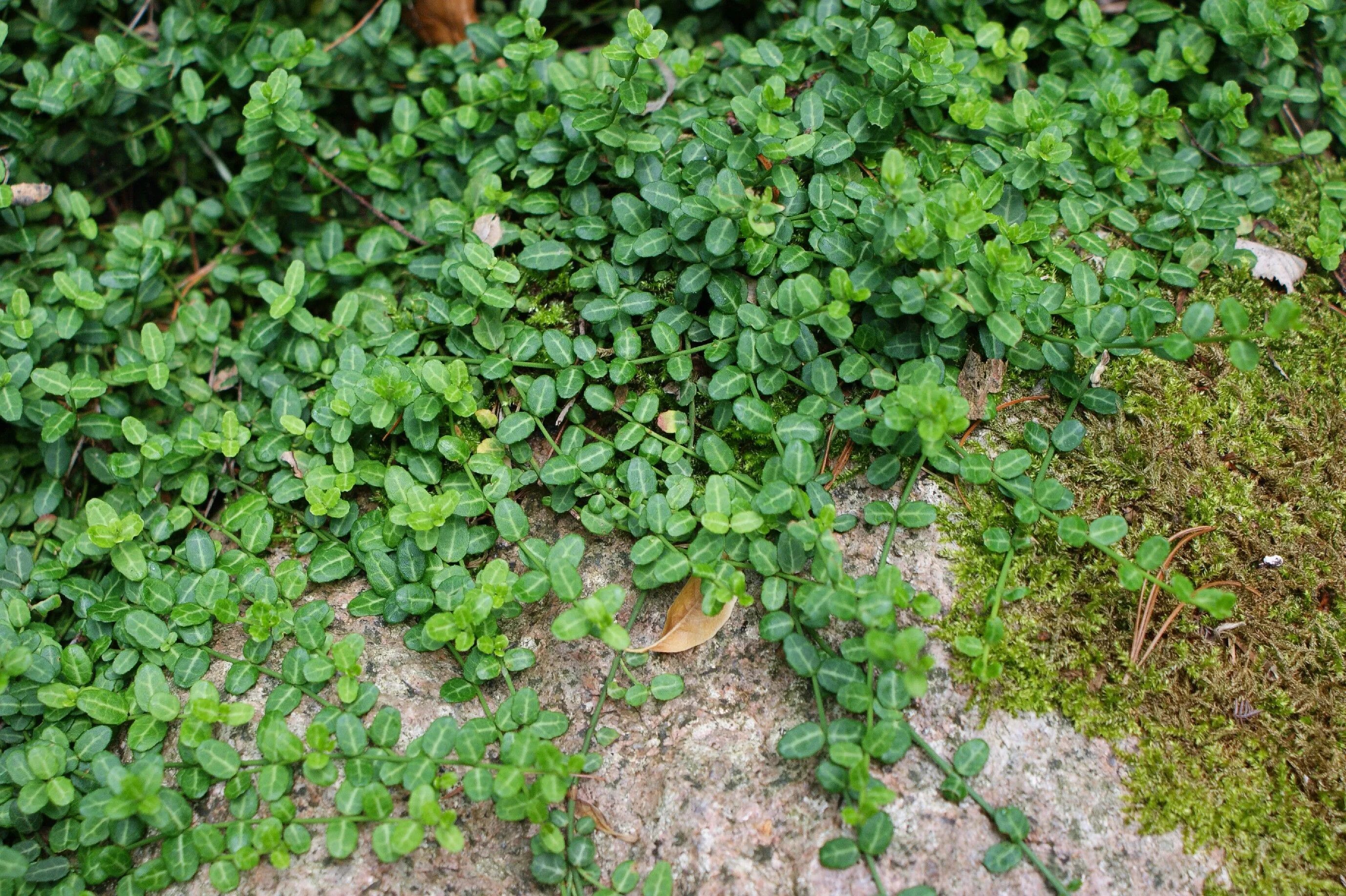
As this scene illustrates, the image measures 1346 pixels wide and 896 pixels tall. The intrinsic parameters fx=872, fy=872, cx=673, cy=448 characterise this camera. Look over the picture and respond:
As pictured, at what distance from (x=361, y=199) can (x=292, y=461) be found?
128 cm

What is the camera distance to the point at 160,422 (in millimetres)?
3654

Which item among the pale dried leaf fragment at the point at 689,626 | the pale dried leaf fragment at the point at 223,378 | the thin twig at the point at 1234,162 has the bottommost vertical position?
the pale dried leaf fragment at the point at 689,626

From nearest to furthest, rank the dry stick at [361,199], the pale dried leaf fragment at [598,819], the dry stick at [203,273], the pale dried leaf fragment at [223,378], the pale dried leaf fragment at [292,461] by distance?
the pale dried leaf fragment at [598,819], the pale dried leaf fragment at [292,461], the pale dried leaf fragment at [223,378], the dry stick at [361,199], the dry stick at [203,273]

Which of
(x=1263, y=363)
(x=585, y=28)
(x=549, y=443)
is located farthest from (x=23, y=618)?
(x=1263, y=363)

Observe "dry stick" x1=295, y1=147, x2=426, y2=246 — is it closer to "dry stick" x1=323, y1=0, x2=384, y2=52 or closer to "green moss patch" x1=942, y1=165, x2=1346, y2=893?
"dry stick" x1=323, y1=0, x2=384, y2=52

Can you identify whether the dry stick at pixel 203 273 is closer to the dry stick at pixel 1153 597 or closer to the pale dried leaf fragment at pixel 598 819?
the pale dried leaf fragment at pixel 598 819

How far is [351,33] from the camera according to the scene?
405 cm

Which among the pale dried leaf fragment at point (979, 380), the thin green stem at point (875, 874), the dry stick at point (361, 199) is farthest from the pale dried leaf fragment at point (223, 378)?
the thin green stem at point (875, 874)

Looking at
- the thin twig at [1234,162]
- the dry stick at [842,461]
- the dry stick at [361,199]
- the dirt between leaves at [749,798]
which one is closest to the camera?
the dirt between leaves at [749,798]

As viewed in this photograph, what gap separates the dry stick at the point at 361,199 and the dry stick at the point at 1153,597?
10.2 ft

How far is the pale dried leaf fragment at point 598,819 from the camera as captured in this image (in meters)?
2.64

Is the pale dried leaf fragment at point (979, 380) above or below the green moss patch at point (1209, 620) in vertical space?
above

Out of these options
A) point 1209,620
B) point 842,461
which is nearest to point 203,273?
point 842,461

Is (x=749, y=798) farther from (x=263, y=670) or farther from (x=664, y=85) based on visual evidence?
(x=664, y=85)
